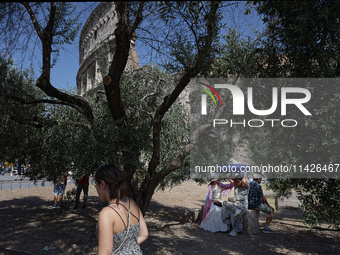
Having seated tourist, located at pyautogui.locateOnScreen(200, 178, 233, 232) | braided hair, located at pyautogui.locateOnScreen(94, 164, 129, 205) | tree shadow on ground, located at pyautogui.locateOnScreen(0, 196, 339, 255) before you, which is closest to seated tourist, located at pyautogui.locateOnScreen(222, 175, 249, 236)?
seated tourist, located at pyautogui.locateOnScreen(200, 178, 233, 232)

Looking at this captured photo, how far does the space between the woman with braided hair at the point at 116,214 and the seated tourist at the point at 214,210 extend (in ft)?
23.5

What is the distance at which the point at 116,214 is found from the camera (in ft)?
7.38

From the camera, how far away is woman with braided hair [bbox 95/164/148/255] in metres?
2.19

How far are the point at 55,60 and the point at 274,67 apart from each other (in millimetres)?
5151

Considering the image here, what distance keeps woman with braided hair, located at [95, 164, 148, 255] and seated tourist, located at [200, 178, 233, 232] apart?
7.16 metres

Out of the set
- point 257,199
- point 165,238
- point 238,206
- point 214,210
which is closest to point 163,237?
point 165,238

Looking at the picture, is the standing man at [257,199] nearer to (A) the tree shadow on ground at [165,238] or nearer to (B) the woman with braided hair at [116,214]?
(A) the tree shadow on ground at [165,238]

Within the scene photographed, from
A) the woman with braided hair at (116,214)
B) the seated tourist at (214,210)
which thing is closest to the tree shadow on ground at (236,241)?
the seated tourist at (214,210)

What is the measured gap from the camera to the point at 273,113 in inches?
193

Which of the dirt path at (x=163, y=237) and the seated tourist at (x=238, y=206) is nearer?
the dirt path at (x=163, y=237)

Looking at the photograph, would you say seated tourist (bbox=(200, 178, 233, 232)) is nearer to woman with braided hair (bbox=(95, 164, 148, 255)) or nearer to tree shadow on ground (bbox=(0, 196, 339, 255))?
tree shadow on ground (bbox=(0, 196, 339, 255))

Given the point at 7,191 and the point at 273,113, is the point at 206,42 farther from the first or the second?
the point at 7,191

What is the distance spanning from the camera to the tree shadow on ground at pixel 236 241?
709 centimetres

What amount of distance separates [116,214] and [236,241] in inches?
264
